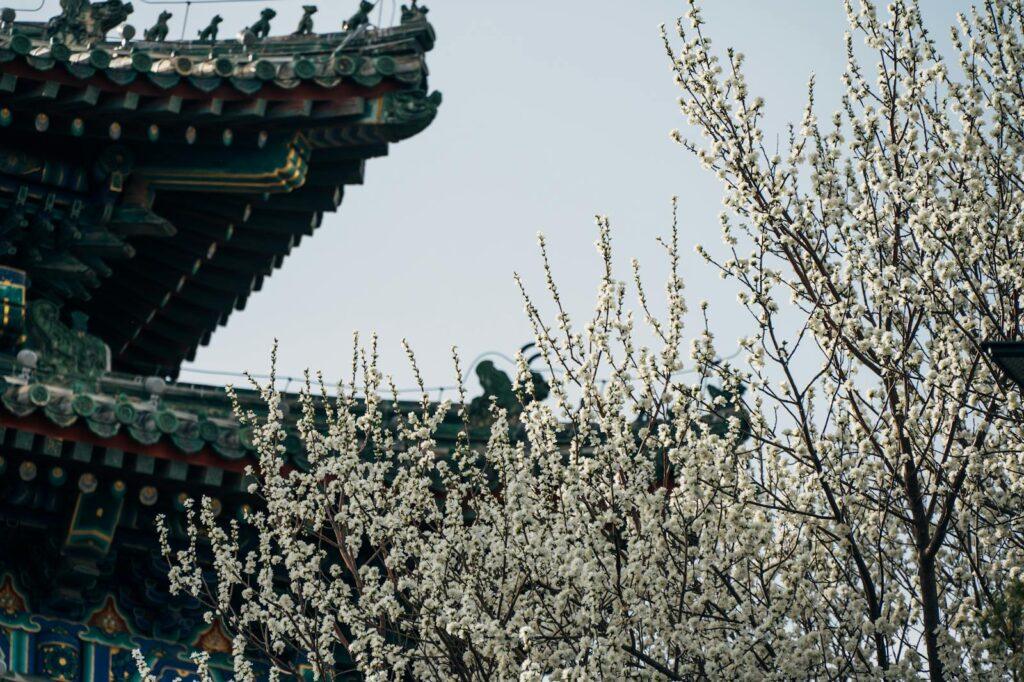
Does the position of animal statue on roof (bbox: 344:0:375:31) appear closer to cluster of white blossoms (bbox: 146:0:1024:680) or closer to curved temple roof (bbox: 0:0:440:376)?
curved temple roof (bbox: 0:0:440:376)

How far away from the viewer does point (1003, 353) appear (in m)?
8.36

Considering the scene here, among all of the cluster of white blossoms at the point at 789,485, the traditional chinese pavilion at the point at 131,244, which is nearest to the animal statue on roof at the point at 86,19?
the traditional chinese pavilion at the point at 131,244

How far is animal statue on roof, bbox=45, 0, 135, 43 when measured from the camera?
54.7ft

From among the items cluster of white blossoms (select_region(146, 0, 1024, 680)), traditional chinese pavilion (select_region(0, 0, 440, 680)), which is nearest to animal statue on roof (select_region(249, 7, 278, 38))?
traditional chinese pavilion (select_region(0, 0, 440, 680))

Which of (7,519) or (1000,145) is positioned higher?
(1000,145)

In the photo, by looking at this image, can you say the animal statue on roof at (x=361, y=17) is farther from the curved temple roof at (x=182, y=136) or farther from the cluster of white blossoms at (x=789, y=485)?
the cluster of white blossoms at (x=789, y=485)

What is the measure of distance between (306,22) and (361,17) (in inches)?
25.7

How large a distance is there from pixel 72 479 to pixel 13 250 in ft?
11.6

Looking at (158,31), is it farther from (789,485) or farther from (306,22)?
(789,485)

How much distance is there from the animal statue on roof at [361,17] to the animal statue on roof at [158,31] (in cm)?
194

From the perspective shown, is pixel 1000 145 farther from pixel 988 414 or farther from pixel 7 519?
pixel 7 519

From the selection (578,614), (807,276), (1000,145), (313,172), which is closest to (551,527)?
(578,614)

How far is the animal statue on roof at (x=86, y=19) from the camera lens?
657 inches

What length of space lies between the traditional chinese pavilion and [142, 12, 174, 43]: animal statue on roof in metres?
0.02
